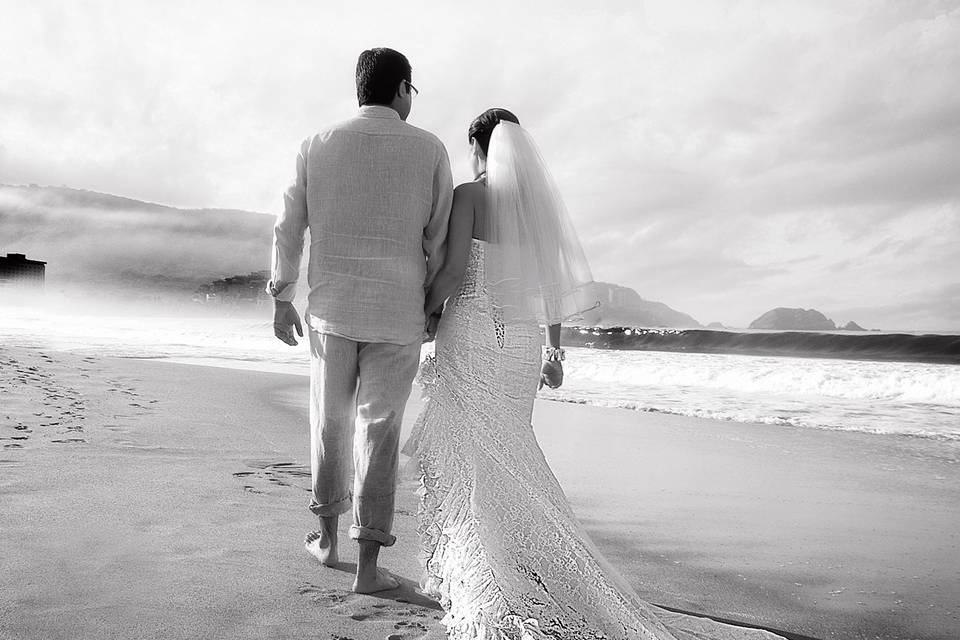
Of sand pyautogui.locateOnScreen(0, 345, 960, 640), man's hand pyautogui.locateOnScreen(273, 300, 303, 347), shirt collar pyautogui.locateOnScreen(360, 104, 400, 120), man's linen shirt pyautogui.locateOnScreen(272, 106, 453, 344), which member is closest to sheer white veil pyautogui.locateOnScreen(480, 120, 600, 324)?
man's linen shirt pyautogui.locateOnScreen(272, 106, 453, 344)

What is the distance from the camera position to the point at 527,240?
2301 mm

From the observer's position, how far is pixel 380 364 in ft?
7.86

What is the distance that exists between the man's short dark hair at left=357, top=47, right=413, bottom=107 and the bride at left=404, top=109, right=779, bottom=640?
322mm

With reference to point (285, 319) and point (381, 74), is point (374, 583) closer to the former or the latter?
point (285, 319)

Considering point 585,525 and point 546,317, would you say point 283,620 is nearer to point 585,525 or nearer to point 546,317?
point 546,317

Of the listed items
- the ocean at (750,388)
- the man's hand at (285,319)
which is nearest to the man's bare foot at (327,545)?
the man's hand at (285,319)

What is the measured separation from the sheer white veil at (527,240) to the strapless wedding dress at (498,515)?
0.06 meters

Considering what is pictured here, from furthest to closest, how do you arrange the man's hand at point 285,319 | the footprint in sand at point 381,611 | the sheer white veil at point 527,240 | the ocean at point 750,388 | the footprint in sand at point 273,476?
the ocean at point 750,388 → the footprint in sand at point 273,476 → the man's hand at point 285,319 → the sheer white veil at point 527,240 → the footprint in sand at point 381,611

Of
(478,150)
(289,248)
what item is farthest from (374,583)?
(478,150)

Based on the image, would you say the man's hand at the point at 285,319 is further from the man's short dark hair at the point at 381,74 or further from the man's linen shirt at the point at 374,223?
the man's short dark hair at the point at 381,74

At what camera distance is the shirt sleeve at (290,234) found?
97.9 inches

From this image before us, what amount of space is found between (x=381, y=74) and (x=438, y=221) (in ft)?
1.79

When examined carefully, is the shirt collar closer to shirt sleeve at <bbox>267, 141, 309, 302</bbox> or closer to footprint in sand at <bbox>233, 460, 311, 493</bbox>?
shirt sleeve at <bbox>267, 141, 309, 302</bbox>

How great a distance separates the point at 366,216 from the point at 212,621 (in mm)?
1274
